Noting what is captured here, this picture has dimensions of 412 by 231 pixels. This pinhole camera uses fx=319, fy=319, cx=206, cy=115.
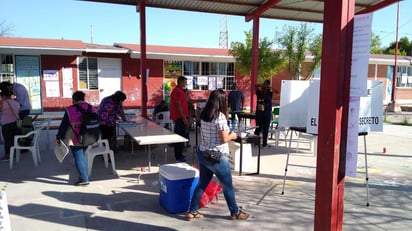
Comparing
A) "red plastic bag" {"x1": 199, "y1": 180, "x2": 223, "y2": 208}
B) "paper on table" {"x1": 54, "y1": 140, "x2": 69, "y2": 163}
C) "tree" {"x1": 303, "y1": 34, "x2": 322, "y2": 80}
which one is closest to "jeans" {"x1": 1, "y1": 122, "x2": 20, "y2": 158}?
"paper on table" {"x1": 54, "y1": 140, "x2": 69, "y2": 163}

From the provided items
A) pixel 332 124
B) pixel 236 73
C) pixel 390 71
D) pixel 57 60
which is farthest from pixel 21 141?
pixel 390 71

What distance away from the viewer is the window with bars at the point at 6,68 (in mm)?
14633

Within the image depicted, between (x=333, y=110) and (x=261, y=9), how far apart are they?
7777mm

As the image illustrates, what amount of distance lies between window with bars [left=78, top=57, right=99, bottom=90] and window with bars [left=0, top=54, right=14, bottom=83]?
294 cm

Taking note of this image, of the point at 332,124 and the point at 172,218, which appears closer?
the point at 332,124

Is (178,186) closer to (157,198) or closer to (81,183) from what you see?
(157,198)

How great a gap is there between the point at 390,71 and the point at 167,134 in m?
23.6

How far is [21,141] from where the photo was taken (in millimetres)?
6871

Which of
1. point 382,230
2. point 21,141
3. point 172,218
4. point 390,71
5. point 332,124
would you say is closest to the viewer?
point 332,124

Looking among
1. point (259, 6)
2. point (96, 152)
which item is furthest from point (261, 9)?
point (96, 152)

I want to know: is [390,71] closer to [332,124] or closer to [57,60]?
[57,60]

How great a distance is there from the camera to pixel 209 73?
18781 mm

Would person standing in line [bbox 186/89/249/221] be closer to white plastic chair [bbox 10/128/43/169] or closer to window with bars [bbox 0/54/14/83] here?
white plastic chair [bbox 10/128/43/169]

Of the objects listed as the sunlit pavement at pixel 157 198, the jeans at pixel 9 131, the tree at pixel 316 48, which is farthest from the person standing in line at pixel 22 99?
the tree at pixel 316 48
